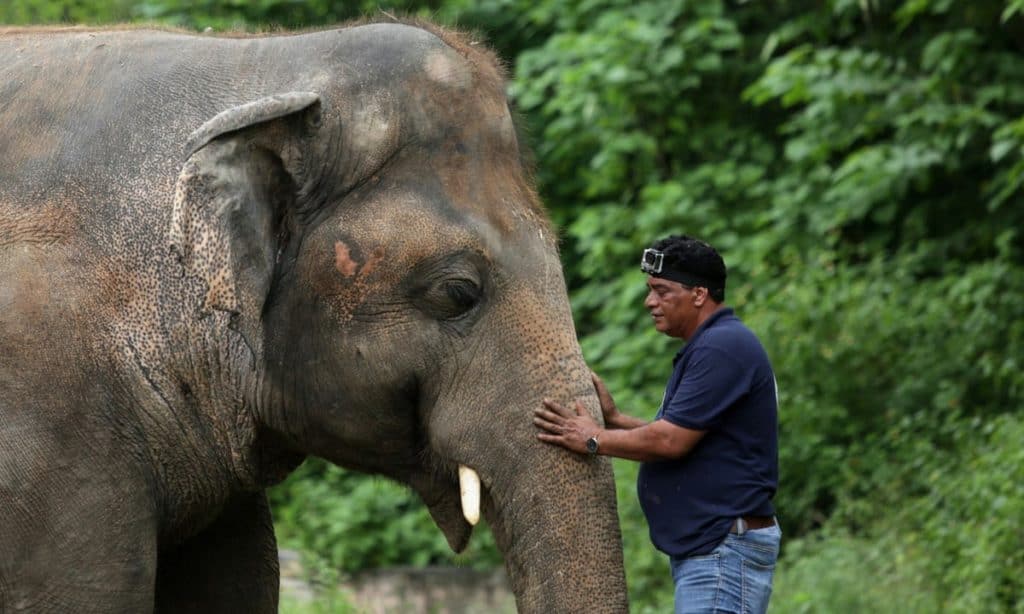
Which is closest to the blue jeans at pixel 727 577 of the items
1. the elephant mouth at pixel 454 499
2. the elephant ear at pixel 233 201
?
the elephant mouth at pixel 454 499

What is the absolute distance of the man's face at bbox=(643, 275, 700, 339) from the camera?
15.2 feet

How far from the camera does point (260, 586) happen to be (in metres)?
4.72

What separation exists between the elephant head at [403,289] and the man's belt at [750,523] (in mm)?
495

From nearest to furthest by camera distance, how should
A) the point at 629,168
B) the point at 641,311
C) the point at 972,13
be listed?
1. the point at 972,13
2. the point at 641,311
3. the point at 629,168

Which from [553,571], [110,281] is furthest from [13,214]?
[553,571]

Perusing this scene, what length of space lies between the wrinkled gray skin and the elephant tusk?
1.1 inches

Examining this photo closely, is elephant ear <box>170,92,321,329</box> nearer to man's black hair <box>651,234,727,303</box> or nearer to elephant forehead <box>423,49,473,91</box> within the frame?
elephant forehead <box>423,49,473,91</box>

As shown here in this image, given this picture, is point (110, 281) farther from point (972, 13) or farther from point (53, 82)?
point (972, 13)

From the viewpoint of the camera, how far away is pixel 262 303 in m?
4.09

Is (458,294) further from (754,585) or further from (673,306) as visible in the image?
(754,585)

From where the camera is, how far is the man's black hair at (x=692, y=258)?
459cm

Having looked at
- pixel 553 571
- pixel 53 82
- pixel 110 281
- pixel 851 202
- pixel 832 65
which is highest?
pixel 53 82

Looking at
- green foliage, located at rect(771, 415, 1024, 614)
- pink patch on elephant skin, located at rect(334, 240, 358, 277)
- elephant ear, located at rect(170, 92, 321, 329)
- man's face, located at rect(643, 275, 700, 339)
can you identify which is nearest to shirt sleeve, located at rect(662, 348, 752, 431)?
man's face, located at rect(643, 275, 700, 339)

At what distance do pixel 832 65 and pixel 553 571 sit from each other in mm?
5502
